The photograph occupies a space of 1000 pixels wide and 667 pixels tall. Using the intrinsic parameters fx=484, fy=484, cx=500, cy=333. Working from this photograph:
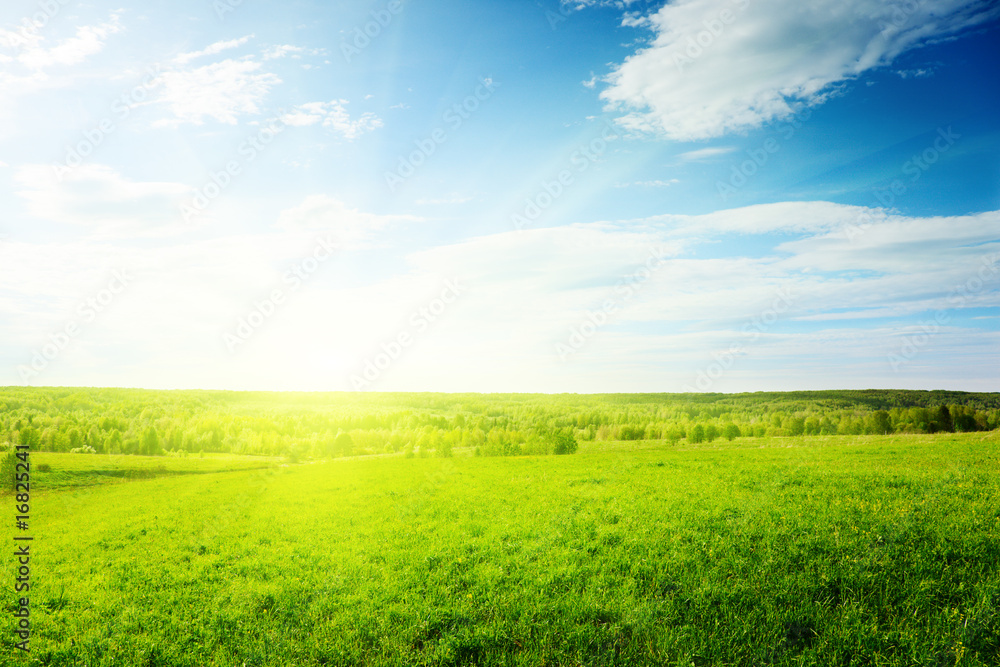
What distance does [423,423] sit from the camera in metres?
174

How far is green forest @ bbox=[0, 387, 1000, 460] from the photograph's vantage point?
253ft

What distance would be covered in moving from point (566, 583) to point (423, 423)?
168445mm

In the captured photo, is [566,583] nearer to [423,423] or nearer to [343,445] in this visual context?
[343,445]

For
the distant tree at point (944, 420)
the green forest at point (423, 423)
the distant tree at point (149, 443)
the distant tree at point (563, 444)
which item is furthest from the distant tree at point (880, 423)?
the distant tree at point (149, 443)

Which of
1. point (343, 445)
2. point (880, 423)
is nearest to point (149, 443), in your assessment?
point (343, 445)

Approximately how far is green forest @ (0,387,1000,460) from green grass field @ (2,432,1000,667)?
48963 mm

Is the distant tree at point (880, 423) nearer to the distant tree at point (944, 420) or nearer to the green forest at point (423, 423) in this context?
the green forest at point (423, 423)

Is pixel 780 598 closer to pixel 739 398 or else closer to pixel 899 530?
pixel 899 530

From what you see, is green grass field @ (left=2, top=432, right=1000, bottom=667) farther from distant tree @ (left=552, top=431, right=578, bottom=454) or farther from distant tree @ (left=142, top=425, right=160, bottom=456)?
distant tree @ (left=142, top=425, right=160, bottom=456)

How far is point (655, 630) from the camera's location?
8570 mm

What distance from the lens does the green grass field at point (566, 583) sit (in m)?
8.33

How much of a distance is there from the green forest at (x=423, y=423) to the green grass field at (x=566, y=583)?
49.0 meters

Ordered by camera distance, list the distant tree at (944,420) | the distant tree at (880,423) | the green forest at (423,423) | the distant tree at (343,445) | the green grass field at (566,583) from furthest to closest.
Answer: the distant tree at (343,445)
the green forest at (423,423)
the distant tree at (880,423)
the distant tree at (944,420)
the green grass field at (566,583)

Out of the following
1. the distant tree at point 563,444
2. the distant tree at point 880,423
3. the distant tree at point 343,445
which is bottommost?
the distant tree at point 343,445
